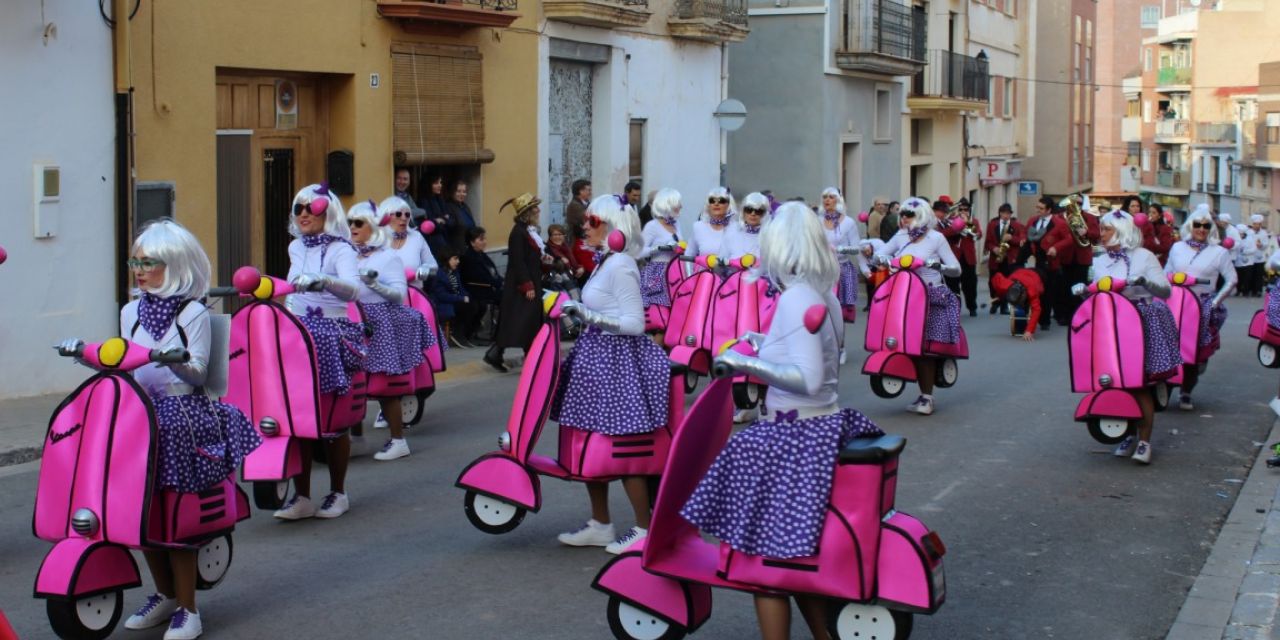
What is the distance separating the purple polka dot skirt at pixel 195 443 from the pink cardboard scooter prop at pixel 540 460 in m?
1.57

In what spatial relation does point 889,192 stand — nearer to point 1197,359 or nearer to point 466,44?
point 466,44

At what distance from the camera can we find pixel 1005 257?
2283 cm

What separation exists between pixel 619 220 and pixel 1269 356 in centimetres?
895

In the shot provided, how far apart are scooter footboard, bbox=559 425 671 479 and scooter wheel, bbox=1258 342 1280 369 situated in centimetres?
866

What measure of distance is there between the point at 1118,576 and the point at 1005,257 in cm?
1558

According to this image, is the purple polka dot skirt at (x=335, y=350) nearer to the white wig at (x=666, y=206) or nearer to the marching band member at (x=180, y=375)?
the marching band member at (x=180, y=375)

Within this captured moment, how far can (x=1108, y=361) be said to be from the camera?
406 inches

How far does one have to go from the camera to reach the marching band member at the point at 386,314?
982 centimetres

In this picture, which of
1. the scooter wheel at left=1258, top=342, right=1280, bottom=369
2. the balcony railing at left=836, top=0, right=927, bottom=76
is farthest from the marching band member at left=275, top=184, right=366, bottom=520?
the balcony railing at left=836, top=0, right=927, bottom=76

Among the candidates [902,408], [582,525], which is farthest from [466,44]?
[582,525]

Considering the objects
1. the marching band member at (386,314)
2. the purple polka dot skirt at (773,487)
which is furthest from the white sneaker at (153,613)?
the marching band member at (386,314)

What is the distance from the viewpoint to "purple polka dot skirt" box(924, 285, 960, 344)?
12602 millimetres

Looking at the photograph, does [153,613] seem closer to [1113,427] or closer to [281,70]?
[1113,427]

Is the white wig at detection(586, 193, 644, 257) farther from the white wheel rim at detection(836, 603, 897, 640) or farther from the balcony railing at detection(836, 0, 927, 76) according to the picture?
the balcony railing at detection(836, 0, 927, 76)
